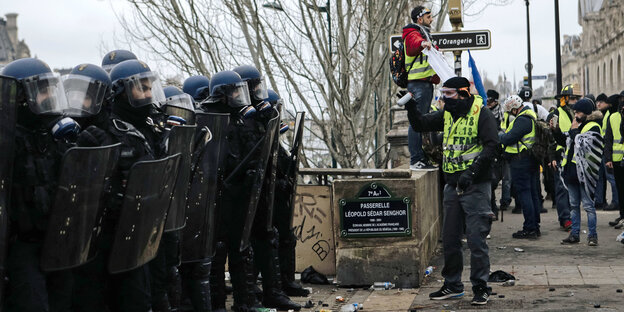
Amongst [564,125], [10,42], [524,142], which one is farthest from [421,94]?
[10,42]

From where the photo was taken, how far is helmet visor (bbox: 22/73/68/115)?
15.6 ft

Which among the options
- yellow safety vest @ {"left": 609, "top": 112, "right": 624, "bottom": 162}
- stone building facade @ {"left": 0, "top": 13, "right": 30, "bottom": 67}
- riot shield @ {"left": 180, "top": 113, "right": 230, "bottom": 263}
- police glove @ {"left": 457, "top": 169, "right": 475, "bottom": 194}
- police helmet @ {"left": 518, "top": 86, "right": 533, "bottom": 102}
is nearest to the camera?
riot shield @ {"left": 180, "top": 113, "right": 230, "bottom": 263}

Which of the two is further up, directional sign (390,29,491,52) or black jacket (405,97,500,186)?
directional sign (390,29,491,52)

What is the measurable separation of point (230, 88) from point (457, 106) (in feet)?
6.95

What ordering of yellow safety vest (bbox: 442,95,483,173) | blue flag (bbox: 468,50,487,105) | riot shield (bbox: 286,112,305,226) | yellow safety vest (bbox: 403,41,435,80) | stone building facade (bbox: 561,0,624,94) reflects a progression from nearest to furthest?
1. yellow safety vest (bbox: 442,95,483,173)
2. riot shield (bbox: 286,112,305,226)
3. yellow safety vest (bbox: 403,41,435,80)
4. blue flag (bbox: 468,50,487,105)
5. stone building facade (bbox: 561,0,624,94)

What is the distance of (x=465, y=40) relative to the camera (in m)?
11.7

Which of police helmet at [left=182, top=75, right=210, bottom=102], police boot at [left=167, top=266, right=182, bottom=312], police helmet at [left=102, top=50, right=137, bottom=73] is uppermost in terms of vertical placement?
police helmet at [left=102, top=50, right=137, bottom=73]

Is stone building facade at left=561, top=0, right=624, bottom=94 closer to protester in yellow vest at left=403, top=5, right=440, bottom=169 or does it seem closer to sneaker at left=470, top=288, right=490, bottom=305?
protester in yellow vest at left=403, top=5, right=440, bottom=169

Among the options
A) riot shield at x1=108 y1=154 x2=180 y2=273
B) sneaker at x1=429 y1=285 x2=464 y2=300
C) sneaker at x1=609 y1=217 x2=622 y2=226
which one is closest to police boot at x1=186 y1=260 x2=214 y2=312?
riot shield at x1=108 y1=154 x2=180 y2=273

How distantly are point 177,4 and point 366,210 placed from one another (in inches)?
223

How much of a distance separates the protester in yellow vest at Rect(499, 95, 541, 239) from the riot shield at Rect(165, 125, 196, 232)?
691 cm

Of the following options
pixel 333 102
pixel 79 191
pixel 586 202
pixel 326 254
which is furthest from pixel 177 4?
pixel 79 191

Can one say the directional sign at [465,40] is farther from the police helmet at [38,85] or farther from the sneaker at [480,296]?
the police helmet at [38,85]

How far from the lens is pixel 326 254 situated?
9.58 meters
